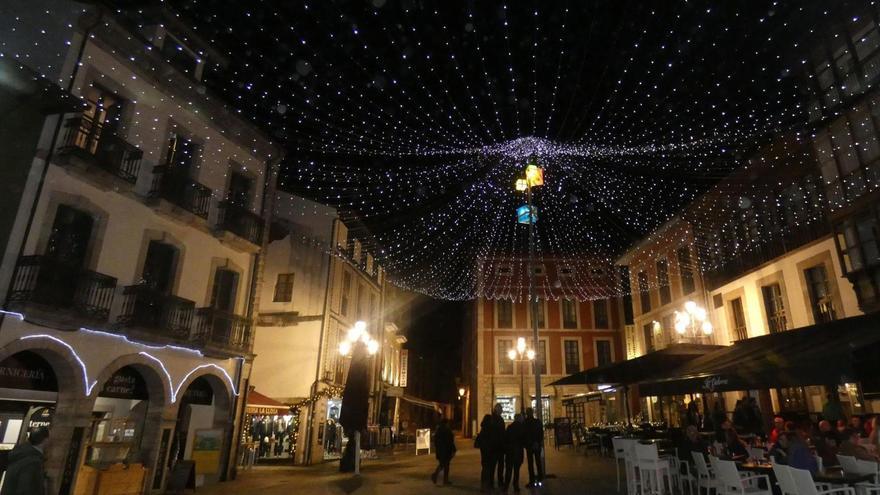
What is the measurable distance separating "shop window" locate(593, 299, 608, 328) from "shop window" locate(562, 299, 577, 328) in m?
1.38

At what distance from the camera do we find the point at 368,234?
24.5 m

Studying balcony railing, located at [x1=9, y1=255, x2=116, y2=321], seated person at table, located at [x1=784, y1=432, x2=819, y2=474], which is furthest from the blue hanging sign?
balcony railing, located at [x1=9, y1=255, x2=116, y2=321]

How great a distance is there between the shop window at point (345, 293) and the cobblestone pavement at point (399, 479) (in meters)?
6.60

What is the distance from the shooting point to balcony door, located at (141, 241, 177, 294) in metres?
11.7

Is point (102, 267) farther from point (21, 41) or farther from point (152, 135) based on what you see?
point (21, 41)

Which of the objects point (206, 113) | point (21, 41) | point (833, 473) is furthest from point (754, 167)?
point (21, 41)

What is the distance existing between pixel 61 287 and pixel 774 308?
19701 mm

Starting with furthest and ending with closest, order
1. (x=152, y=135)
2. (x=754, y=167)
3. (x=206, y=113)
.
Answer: (x=754, y=167), (x=206, y=113), (x=152, y=135)

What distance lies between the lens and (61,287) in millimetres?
9227

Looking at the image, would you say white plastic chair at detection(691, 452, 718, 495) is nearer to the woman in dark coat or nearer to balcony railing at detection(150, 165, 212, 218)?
the woman in dark coat

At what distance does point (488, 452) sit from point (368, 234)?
51.2 ft

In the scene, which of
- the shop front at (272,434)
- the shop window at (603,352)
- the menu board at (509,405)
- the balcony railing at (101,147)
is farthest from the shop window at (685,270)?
the balcony railing at (101,147)

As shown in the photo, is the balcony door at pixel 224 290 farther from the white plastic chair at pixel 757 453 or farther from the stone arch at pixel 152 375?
the white plastic chair at pixel 757 453

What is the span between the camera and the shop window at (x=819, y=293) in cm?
1468
